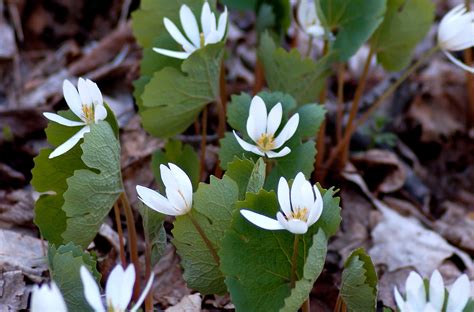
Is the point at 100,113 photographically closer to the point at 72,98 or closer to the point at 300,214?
the point at 72,98

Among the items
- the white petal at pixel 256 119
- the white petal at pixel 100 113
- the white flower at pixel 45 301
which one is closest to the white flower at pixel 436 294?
the white petal at pixel 256 119

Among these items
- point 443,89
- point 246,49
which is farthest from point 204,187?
point 443,89

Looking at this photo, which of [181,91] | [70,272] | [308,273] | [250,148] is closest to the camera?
[308,273]

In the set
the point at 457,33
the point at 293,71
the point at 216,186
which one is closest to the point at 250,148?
the point at 216,186

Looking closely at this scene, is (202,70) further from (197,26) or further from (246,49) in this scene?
(246,49)

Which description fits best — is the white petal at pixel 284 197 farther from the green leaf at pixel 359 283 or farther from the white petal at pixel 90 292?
the white petal at pixel 90 292

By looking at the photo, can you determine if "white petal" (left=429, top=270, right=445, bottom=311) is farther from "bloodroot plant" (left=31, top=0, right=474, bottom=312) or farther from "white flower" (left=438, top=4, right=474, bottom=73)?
"white flower" (left=438, top=4, right=474, bottom=73)
